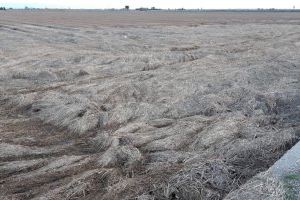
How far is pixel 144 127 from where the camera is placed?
9.95m

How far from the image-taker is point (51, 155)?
8.61 m

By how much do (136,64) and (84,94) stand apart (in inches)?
215

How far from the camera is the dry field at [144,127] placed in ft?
23.2

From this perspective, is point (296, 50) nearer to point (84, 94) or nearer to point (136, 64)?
point (136, 64)

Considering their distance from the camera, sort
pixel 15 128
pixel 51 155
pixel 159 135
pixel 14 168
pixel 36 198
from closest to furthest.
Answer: pixel 36 198, pixel 14 168, pixel 51 155, pixel 159 135, pixel 15 128

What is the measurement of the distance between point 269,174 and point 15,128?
5971 mm

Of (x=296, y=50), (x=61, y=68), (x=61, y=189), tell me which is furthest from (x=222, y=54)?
(x=61, y=189)

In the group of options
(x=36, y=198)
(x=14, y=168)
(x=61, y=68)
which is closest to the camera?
(x=36, y=198)

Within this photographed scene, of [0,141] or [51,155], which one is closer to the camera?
[51,155]

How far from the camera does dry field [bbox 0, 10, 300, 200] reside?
23.2 ft

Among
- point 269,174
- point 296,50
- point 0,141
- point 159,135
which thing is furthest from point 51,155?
point 296,50

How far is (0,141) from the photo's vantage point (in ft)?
31.0

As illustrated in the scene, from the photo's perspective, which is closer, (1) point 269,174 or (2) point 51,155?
(1) point 269,174

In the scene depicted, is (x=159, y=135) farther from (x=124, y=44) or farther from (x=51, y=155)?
(x=124, y=44)
